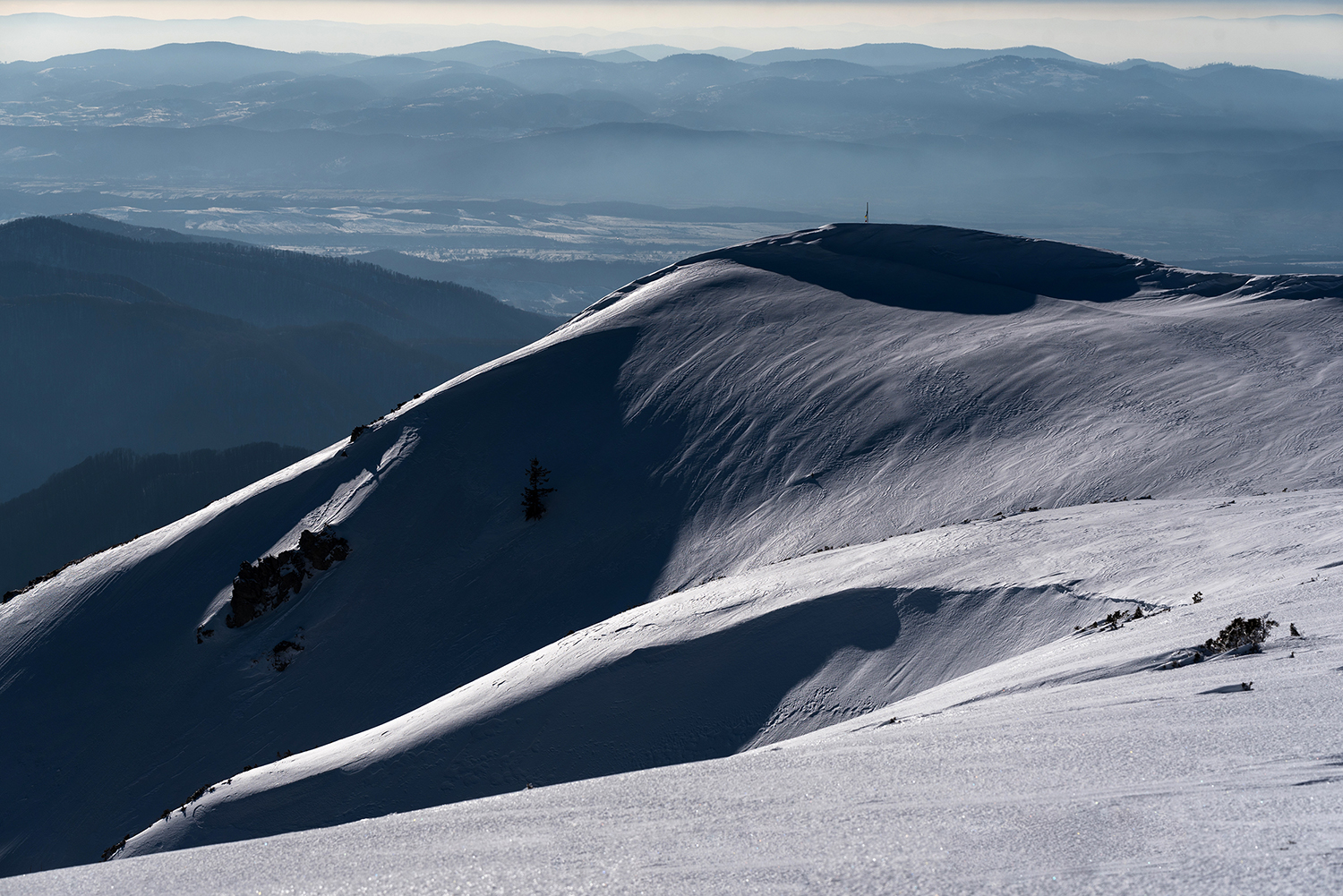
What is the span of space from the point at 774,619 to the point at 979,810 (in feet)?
28.3

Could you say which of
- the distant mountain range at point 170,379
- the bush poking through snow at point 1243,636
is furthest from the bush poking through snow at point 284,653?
the distant mountain range at point 170,379

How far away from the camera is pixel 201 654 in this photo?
25.8 metres

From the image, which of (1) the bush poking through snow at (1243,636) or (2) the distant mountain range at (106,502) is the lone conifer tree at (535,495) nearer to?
(1) the bush poking through snow at (1243,636)

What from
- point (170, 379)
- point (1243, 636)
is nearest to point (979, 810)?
point (1243, 636)

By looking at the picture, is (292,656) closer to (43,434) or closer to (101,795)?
(101,795)

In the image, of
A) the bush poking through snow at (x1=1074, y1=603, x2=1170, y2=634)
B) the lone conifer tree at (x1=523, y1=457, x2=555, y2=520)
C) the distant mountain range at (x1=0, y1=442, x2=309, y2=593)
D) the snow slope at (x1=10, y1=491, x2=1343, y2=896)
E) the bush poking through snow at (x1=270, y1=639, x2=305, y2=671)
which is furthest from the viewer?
the distant mountain range at (x1=0, y1=442, x2=309, y2=593)

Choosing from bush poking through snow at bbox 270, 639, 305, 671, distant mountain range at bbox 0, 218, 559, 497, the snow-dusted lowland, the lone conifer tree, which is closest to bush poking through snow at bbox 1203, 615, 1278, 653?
the snow-dusted lowland

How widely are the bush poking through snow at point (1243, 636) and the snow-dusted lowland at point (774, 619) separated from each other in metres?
0.10

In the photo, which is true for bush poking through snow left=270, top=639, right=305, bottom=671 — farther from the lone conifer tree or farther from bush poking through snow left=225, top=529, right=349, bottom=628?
the lone conifer tree

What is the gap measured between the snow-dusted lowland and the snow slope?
0.14 ft

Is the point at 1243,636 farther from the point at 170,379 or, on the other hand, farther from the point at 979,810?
the point at 170,379

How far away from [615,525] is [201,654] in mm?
12107

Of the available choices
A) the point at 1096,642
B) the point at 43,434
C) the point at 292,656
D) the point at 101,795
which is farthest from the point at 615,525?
the point at 43,434

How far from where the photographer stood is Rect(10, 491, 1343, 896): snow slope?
5062 millimetres
